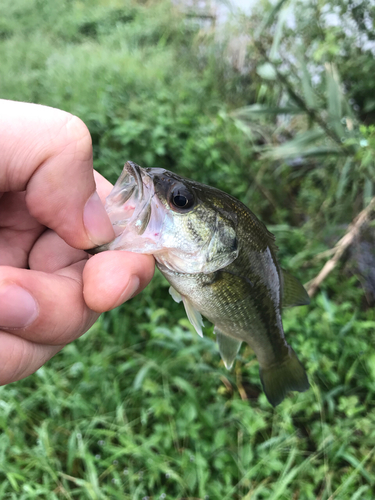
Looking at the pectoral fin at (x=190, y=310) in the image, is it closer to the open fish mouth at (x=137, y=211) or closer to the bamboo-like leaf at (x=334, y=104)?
the open fish mouth at (x=137, y=211)

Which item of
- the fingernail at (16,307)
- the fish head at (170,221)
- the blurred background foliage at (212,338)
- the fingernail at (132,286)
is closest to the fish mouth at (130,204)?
the fish head at (170,221)

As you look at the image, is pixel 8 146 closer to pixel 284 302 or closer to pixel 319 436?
pixel 284 302

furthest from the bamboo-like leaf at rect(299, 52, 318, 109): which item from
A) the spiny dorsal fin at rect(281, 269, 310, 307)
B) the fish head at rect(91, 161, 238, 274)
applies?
the fish head at rect(91, 161, 238, 274)

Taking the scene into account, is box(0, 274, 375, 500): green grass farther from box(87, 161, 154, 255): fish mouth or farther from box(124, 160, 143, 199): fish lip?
box(124, 160, 143, 199): fish lip

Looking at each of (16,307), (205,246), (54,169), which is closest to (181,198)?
(205,246)

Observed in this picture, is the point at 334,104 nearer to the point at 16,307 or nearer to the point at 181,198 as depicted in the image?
the point at 181,198

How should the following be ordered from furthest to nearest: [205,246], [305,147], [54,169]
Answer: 1. [305,147]
2. [205,246]
3. [54,169]

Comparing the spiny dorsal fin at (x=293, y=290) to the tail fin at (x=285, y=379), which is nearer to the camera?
the spiny dorsal fin at (x=293, y=290)
